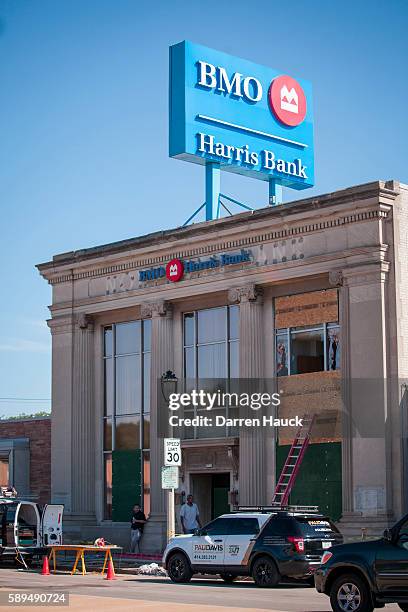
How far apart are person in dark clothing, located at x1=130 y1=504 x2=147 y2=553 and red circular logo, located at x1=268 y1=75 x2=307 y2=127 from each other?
1540 centimetres

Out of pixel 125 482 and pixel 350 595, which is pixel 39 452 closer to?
pixel 125 482

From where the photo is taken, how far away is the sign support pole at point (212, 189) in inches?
1567

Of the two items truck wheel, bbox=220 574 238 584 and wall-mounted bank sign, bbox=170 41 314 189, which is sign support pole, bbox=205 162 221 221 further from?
truck wheel, bbox=220 574 238 584

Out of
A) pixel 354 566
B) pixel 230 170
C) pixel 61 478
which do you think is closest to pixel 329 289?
pixel 230 170

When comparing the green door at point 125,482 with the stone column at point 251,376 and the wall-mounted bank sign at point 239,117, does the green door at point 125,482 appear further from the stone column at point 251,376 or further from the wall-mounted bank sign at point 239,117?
the wall-mounted bank sign at point 239,117

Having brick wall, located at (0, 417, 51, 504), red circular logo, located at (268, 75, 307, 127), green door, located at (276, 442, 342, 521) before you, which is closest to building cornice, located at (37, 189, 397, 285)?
brick wall, located at (0, 417, 51, 504)

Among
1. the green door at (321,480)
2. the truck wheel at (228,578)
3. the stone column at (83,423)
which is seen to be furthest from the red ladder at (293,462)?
the stone column at (83,423)

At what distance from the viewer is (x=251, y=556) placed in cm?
2608

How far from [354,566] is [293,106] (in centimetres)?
2752

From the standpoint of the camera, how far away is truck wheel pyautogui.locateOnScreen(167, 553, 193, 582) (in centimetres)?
2741

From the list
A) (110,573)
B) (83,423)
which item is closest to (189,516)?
(110,573)

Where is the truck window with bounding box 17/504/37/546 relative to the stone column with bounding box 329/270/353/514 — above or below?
below

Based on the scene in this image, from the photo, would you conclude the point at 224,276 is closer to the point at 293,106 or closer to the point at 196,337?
the point at 196,337

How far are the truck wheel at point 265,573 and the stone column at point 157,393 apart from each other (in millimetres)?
12224
